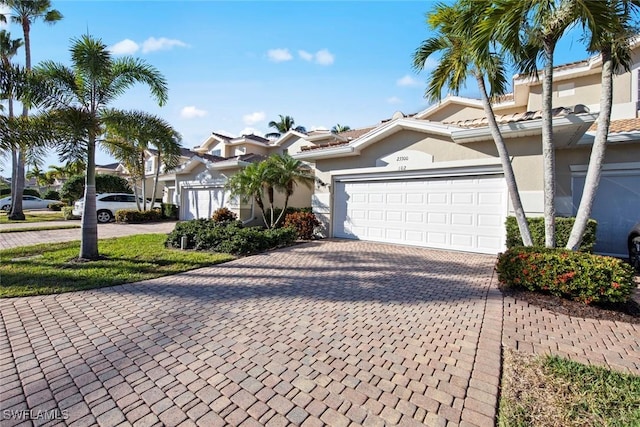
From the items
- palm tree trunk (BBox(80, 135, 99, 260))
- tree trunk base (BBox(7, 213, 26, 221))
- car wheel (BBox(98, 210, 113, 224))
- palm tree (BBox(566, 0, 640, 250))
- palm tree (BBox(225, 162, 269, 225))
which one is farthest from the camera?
car wheel (BBox(98, 210, 113, 224))

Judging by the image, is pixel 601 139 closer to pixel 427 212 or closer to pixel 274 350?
→ pixel 427 212

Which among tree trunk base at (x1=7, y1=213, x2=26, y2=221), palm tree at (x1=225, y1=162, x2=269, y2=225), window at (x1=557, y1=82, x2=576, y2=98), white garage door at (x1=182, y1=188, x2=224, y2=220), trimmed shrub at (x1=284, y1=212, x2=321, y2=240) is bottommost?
tree trunk base at (x1=7, y1=213, x2=26, y2=221)

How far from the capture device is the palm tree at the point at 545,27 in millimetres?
4941

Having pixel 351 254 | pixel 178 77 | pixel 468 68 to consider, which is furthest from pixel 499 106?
pixel 178 77

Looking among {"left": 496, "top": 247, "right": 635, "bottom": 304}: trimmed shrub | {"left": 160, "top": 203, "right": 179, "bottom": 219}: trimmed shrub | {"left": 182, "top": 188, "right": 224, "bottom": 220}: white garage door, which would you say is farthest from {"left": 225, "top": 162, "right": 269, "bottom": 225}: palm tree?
{"left": 160, "top": 203, "right": 179, "bottom": 219}: trimmed shrub

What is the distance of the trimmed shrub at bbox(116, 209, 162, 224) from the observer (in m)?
17.8

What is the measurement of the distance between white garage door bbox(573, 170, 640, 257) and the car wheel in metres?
23.0

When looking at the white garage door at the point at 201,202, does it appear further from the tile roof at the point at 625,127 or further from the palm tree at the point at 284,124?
the palm tree at the point at 284,124

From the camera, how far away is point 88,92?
782 cm

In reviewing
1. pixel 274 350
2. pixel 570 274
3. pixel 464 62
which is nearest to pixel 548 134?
pixel 464 62

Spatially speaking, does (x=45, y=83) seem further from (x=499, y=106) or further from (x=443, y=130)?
(x=499, y=106)

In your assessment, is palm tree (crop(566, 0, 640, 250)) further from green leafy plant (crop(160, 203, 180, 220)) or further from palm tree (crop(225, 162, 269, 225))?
green leafy plant (crop(160, 203, 180, 220))

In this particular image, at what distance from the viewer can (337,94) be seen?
37.6 ft

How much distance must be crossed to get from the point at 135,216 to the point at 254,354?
1809 centimetres
